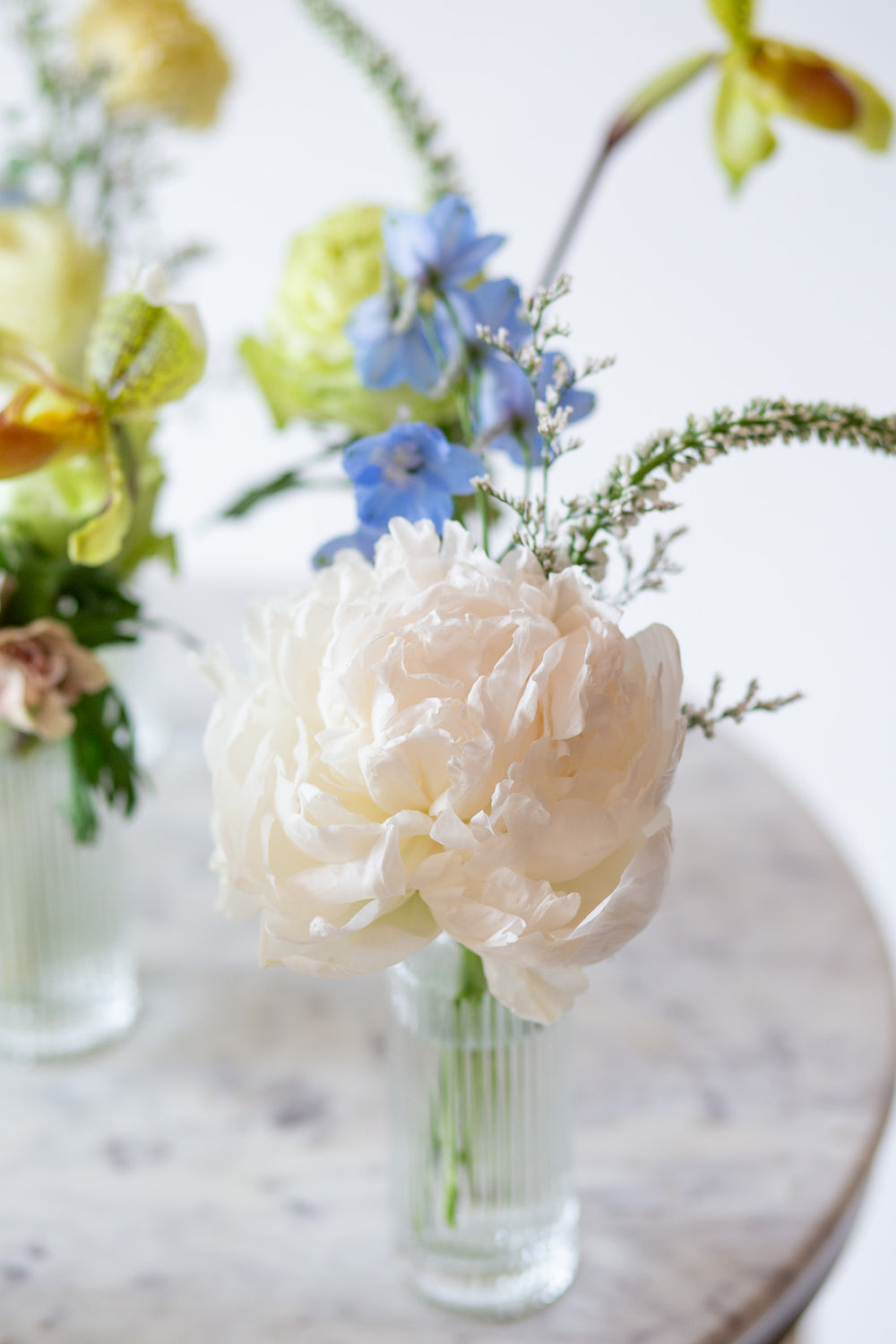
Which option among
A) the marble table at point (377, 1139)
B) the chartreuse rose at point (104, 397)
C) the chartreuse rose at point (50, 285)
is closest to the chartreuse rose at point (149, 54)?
the chartreuse rose at point (50, 285)

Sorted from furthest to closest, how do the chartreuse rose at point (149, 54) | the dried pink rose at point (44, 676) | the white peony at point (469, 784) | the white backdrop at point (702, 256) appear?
the white backdrop at point (702, 256) → the chartreuse rose at point (149, 54) → the dried pink rose at point (44, 676) → the white peony at point (469, 784)

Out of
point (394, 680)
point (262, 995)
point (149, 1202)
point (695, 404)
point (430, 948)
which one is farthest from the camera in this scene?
point (695, 404)

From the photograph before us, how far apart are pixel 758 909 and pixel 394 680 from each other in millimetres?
602

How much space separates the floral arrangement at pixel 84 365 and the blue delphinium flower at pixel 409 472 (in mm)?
129

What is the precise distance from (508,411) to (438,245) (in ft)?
0.27

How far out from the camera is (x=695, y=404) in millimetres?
1987

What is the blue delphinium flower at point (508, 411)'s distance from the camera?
0.62 m

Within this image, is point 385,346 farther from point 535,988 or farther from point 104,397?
point 535,988

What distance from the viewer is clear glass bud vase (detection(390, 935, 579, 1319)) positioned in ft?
2.06

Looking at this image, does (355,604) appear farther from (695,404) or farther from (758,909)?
(695,404)

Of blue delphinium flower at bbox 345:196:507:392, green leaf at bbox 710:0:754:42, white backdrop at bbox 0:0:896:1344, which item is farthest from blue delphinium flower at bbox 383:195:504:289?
white backdrop at bbox 0:0:896:1344

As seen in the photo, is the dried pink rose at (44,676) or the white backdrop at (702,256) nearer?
the dried pink rose at (44,676)

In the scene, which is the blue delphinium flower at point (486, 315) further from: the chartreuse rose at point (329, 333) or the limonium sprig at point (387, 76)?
the limonium sprig at point (387, 76)

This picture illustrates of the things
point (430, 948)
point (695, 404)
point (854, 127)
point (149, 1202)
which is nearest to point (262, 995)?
point (149, 1202)
